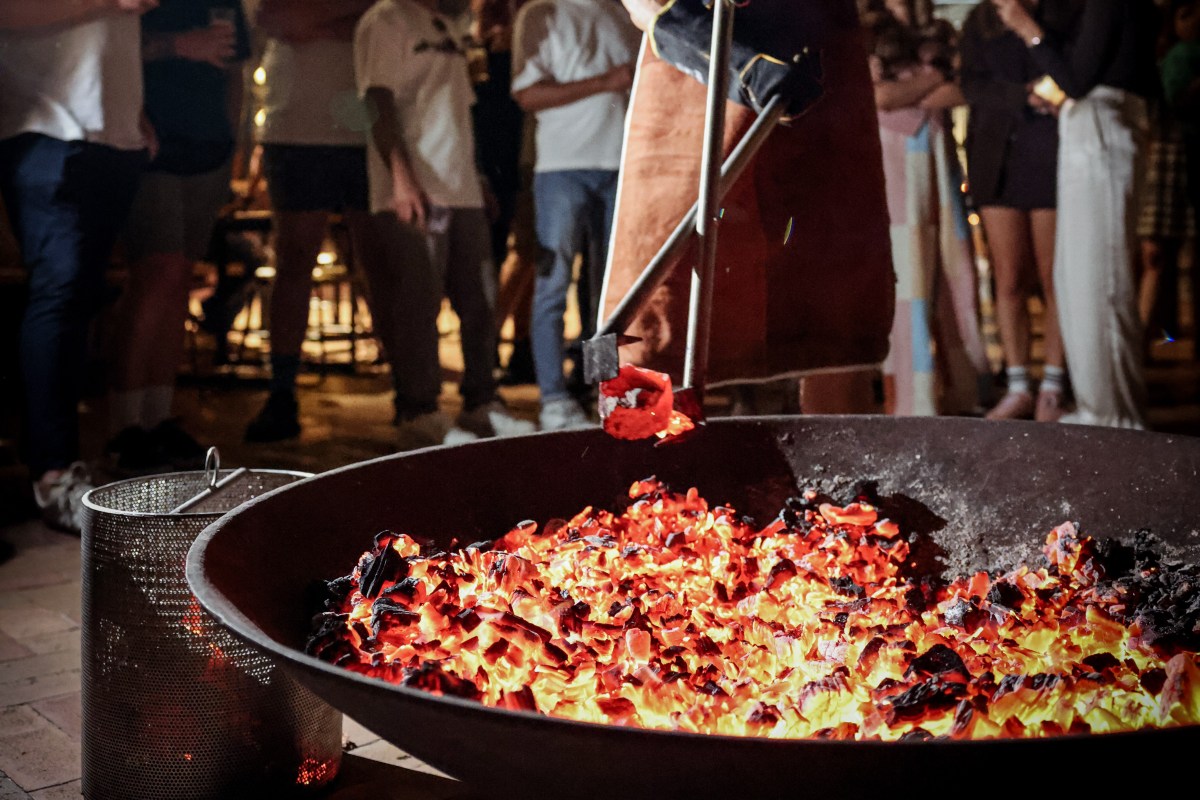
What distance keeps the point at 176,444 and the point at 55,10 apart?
1.51 metres

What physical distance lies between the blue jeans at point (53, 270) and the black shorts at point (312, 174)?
3.14 feet

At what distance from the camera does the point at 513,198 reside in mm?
5586

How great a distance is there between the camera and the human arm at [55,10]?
3656 mm

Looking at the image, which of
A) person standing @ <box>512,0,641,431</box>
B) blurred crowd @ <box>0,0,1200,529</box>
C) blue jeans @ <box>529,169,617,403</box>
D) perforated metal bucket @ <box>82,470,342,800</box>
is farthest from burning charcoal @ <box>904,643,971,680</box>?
blue jeans @ <box>529,169,617,403</box>

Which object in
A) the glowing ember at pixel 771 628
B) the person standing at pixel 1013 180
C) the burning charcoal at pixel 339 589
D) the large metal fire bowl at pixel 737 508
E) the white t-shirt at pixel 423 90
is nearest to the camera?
the large metal fire bowl at pixel 737 508

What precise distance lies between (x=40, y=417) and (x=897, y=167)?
314 centimetres

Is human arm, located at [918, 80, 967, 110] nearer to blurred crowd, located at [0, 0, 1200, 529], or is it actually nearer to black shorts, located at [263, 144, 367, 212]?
blurred crowd, located at [0, 0, 1200, 529]

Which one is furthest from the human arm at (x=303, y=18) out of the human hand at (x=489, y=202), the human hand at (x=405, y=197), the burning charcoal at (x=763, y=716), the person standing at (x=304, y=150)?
the burning charcoal at (x=763, y=716)

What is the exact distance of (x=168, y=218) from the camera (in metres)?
4.15

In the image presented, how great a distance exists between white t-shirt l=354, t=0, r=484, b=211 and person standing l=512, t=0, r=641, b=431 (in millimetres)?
267

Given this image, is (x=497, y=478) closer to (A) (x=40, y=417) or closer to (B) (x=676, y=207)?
(B) (x=676, y=207)

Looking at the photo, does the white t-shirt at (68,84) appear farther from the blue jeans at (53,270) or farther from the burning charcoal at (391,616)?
the burning charcoal at (391,616)

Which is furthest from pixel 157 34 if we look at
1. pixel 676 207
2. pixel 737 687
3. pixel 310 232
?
pixel 737 687

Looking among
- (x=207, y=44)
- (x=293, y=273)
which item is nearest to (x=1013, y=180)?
(x=293, y=273)
